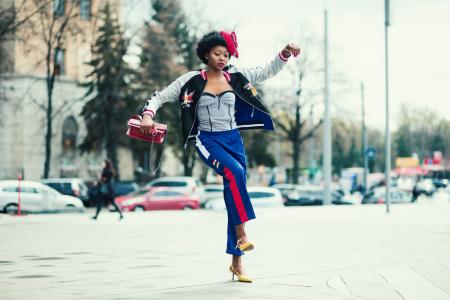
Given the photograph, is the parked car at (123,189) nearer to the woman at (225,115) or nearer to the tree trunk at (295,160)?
the tree trunk at (295,160)

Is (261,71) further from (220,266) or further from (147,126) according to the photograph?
(220,266)

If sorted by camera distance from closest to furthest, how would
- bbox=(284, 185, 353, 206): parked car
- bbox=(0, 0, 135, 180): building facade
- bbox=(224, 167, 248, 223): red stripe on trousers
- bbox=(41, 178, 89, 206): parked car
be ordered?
bbox=(224, 167, 248, 223): red stripe on trousers → bbox=(284, 185, 353, 206): parked car → bbox=(41, 178, 89, 206): parked car → bbox=(0, 0, 135, 180): building facade

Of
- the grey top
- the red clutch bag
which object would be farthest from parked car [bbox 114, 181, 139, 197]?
the red clutch bag

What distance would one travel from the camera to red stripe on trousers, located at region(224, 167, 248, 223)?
23.2ft

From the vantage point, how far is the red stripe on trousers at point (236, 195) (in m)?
7.06

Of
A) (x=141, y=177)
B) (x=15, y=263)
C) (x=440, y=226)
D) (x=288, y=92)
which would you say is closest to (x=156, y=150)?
(x=141, y=177)

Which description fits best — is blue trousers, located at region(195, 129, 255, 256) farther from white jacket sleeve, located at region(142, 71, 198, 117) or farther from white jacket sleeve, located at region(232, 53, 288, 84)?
white jacket sleeve, located at region(232, 53, 288, 84)

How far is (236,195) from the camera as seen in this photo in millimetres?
7117

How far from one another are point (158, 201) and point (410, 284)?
30.7m

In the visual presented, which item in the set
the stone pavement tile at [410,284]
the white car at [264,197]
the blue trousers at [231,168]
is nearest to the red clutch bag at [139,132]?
the blue trousers at [231,168]

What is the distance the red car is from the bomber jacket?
1168 inches

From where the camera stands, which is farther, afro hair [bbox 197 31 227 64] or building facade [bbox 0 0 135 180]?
building facade [bbox 0 0 135 180]

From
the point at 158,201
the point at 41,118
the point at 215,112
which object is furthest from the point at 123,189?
the point at 215,112

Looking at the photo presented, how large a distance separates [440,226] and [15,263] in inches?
350
